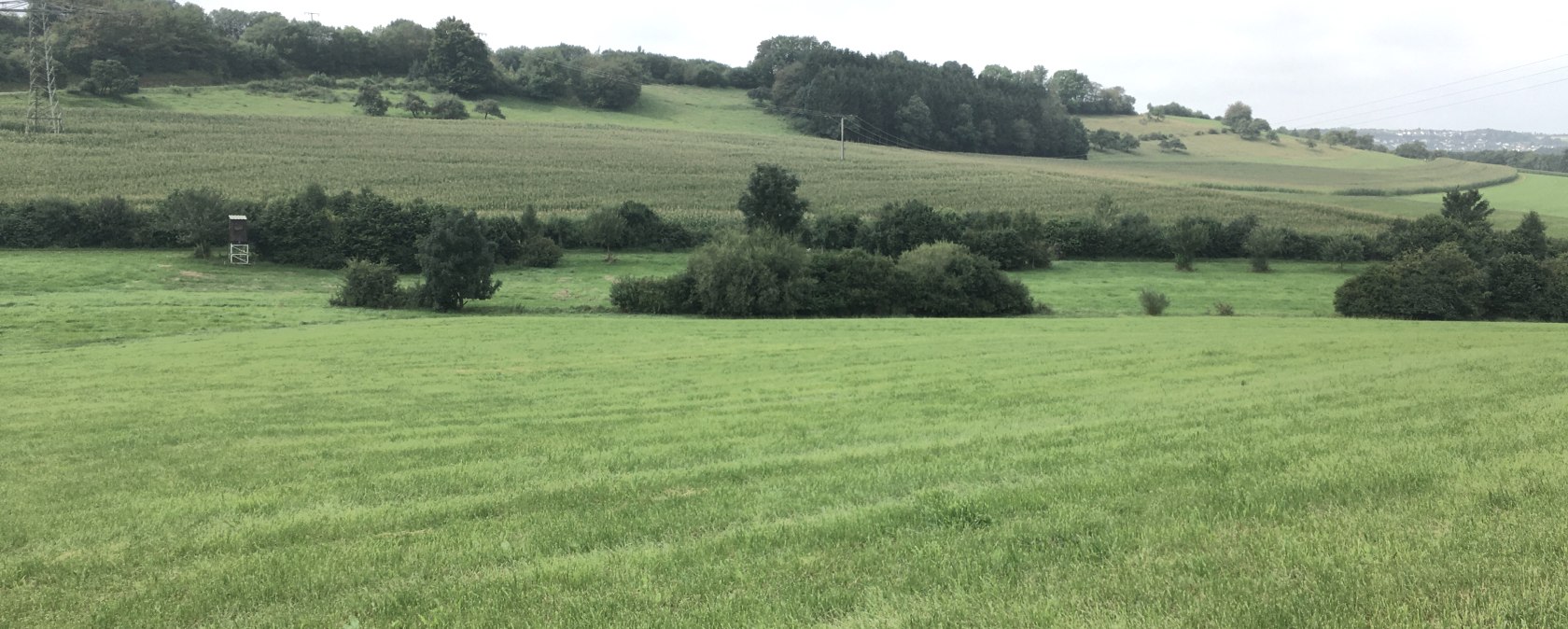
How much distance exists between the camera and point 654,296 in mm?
54219

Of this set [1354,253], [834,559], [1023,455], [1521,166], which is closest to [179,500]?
[834,559]

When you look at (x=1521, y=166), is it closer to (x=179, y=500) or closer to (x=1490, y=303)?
(x=1490, y=303)

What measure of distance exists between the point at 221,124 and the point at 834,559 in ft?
409

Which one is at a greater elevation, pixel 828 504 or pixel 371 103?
pixel 371 103

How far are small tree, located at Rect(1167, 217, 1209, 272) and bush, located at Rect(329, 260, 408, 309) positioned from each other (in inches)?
2392

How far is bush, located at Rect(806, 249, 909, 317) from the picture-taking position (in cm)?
5444

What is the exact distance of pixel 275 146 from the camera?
99.2 meters

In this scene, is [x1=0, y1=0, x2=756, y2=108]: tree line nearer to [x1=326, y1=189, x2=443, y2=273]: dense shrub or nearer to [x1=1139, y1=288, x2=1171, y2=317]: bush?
[x1=326, y1=189, x2=443, y2=273]: dense shrub

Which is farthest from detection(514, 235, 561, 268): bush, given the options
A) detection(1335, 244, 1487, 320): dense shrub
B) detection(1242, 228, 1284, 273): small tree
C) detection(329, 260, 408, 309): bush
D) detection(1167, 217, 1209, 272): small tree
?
detection(1242, 228, 1284, 273): small tree

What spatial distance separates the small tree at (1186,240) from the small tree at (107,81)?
130173mm

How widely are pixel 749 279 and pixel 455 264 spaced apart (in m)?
18.1

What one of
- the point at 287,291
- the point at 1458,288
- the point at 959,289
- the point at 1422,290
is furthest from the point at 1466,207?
the point at 287,291

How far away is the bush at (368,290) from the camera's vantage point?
5269 centimetres

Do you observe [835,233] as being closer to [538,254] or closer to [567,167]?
[538,254]
